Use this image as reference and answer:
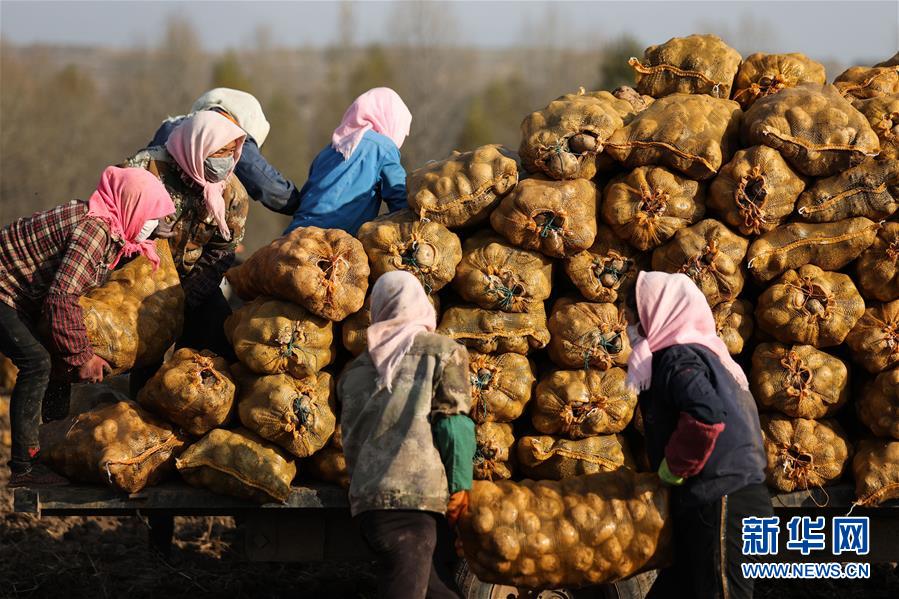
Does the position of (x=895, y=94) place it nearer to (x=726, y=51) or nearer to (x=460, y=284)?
(x=726, y=51)

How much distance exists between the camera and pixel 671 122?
476 cm

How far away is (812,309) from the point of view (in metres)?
4.58

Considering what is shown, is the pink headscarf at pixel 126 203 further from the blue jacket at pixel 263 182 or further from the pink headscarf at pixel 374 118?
the pink headscarf at pixel 374 118

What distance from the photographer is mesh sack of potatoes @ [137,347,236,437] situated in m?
4.57

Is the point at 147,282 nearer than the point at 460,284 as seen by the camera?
No

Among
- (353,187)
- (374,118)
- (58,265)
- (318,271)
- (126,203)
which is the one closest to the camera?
(318,271)

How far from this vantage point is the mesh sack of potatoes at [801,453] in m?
4.51

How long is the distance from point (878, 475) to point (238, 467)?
2.71 meters

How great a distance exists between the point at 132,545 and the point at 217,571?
Result: 0.95 metres

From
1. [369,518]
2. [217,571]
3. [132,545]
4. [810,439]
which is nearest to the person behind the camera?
[369,518]

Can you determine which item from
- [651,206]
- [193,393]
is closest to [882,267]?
[651,206]

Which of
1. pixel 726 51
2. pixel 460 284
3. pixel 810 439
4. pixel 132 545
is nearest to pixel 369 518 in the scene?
pixel 460 284

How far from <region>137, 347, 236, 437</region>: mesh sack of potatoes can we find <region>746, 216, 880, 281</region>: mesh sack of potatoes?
240cm

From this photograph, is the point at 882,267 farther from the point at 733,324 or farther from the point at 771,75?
the point at 771,75
